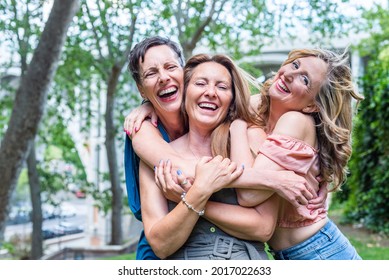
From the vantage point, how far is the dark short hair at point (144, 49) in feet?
6.62

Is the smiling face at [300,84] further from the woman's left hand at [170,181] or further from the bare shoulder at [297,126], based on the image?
the woman's left hand at [170,181]

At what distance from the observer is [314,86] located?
192 centimetres

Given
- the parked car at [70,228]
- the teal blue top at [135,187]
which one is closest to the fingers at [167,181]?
the teal blue top at [135,187]

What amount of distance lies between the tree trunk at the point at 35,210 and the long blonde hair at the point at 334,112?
885cm

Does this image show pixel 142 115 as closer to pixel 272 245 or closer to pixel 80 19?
pixel 272 245

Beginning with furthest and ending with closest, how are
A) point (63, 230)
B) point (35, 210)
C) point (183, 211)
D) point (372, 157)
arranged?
1. point (63, 230)
2. point (35, 210)
3. point (372, 157)
4. point (183, 211)

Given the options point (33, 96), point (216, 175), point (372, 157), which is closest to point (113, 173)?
point (372, 157)

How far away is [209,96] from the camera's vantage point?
6.23 feet

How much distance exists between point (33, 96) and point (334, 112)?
4011 millimetres

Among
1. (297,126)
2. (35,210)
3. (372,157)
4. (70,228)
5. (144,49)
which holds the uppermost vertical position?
(144,49)

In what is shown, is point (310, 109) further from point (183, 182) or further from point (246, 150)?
point (183, 182)

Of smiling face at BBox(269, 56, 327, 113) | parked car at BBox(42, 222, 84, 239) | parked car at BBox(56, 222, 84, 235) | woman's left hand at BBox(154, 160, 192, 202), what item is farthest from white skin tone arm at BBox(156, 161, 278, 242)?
parked car at BBox(56, 222, 84, 235)

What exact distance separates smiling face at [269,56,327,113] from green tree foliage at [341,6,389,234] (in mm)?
5136

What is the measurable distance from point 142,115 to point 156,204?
352mm
